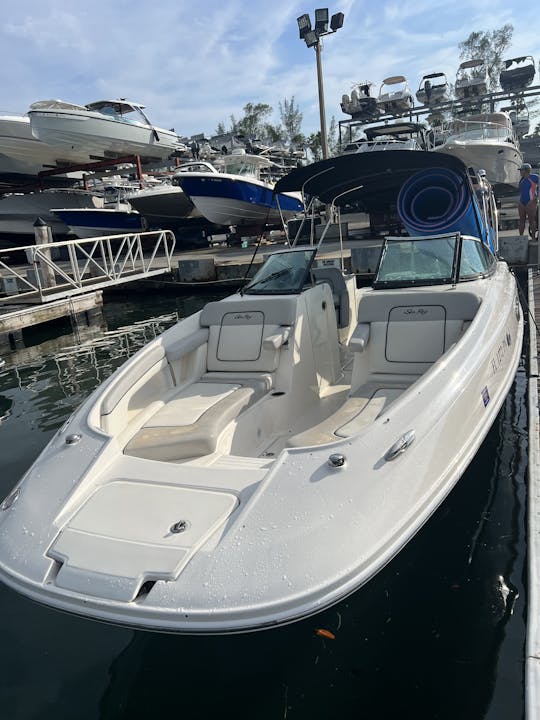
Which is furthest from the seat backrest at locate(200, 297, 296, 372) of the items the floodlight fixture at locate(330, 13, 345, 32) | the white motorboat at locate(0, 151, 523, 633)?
the floodlight fixture at locate(330, 13, 345, 32)

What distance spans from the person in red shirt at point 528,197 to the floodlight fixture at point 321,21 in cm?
618

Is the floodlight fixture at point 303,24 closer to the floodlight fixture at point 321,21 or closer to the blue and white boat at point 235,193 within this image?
the floodlight fixture at point 321,21

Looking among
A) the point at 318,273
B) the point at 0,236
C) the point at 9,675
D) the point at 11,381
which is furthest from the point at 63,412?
the point at 0,236

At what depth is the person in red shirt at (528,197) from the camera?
11.0m

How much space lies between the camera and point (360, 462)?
2518 millimetres

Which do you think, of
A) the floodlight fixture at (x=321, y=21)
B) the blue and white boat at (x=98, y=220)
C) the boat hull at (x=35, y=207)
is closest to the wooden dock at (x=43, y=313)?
the floodlight fixture at (x=321, y=21)

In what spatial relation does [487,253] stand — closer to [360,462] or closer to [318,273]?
[318,273]

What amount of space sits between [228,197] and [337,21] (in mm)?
6983

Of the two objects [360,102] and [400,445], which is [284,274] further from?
[360,102]

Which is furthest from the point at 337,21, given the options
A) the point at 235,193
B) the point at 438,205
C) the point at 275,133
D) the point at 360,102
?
the point at 275,133

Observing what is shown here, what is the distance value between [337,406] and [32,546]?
9.11ft

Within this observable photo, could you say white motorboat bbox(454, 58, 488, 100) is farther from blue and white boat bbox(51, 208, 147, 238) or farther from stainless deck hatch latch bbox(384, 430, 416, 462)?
stainless deck hatch latch bbox(384, 430, 416, 462)

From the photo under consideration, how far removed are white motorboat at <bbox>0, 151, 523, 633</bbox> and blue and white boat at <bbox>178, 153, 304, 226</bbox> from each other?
13107 mm

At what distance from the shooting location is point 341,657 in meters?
2.55
